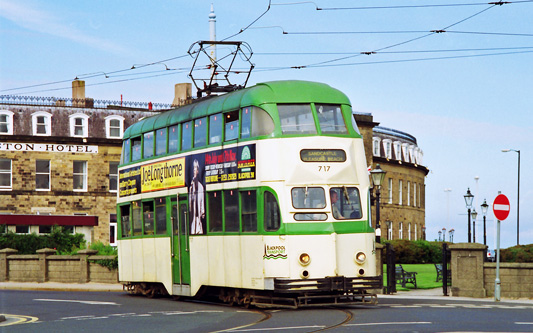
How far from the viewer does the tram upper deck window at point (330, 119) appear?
66.6ft

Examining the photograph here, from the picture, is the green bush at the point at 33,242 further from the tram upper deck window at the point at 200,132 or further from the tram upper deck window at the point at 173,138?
the tram upper deck window at the point at 200,132

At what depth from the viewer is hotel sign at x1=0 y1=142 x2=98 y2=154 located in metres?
58.6

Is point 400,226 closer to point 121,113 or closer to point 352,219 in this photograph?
point 121,113

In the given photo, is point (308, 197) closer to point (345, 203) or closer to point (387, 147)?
point (345, 203)

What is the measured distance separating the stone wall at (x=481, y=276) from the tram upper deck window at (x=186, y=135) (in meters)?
7.80

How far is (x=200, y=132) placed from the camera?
22.6 m

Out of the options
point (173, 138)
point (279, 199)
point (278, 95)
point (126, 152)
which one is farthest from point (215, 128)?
point (126, 152)

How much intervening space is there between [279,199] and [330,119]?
7.46 ft

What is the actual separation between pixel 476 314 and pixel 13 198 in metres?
45.3

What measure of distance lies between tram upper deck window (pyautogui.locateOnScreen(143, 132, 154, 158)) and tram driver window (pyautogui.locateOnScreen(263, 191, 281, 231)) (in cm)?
675

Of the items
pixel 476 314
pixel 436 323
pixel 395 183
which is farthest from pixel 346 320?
pixel 395 183

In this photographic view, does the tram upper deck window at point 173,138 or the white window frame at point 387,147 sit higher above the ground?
the white window frame at point 387,147

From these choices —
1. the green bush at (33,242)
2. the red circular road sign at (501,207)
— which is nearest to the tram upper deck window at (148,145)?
the red circular road sign at (501,207)

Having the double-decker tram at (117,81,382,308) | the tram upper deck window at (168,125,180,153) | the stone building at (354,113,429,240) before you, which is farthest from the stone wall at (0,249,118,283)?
the stone building at (354,113,429,240)
